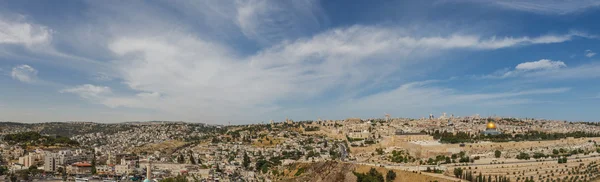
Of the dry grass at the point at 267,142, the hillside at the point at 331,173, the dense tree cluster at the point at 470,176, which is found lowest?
the hillside at the point at 331,173

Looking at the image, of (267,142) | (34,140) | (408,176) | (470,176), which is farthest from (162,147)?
(470,176)

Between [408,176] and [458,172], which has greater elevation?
[458,172]

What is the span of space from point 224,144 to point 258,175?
92.2 feet

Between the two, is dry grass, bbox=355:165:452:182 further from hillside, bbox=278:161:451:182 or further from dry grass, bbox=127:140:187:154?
dry grass, bbox=127:140:187:154

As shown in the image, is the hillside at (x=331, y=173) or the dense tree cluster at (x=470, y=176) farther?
the hillside at (x=331, y=173)

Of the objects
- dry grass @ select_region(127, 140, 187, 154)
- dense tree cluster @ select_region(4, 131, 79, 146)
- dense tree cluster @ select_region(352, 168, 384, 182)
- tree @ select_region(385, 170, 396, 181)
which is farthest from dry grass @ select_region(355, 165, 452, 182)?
dense tree cluster @ select_region(4, 131, 79, 146)

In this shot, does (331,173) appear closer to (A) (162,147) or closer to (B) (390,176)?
(B) (390,176)

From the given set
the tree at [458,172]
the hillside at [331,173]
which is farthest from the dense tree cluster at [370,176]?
the tree at [458,172]

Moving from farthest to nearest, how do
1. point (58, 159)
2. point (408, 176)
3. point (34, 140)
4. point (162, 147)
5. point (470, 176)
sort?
point (162, 147)
point (34, 140)
point (58, 159)
point (408, 176)
point (470, 176)

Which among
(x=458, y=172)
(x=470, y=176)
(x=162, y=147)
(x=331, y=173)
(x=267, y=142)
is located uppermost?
(x=267, y=142)

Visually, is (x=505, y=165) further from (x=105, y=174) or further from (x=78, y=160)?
(x=78, y=160)

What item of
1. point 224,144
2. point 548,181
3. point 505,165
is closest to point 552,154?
point 505,165

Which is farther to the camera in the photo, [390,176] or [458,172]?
[390,176]

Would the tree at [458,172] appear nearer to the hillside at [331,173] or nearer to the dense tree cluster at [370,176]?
the hillside at [331,173]
